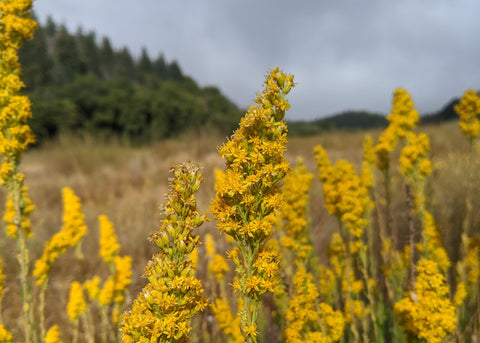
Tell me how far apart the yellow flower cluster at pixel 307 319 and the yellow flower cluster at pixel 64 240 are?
1.94m

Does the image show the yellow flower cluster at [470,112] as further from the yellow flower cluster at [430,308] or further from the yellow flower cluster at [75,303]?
the yellow flower cluster at [75,303]

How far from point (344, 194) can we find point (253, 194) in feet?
5.17

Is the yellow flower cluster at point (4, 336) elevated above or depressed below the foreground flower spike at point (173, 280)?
below

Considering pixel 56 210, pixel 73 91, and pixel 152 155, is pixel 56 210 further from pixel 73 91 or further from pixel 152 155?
pixel 73 91

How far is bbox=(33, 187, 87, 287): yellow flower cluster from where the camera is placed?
104 inches

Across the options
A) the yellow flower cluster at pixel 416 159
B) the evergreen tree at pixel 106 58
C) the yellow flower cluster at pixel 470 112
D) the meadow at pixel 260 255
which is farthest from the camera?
the evergreen tree at pixel 106 58

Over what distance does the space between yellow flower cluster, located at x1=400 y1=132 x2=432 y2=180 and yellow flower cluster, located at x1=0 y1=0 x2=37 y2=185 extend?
3.48 meters

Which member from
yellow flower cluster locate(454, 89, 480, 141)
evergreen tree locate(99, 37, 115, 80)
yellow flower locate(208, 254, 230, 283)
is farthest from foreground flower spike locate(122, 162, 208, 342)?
evergreen tree locate(99, 37, 115, 80)

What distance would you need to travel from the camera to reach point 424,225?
10.3 feet

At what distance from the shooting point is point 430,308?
1831 millimetres

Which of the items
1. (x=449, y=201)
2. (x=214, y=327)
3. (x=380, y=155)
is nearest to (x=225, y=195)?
(x=214, y=327)

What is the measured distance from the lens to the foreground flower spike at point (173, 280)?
3.75 feet

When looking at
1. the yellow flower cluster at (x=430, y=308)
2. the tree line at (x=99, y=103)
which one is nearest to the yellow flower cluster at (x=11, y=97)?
the yellow flower cluster at (x=430, y=308)

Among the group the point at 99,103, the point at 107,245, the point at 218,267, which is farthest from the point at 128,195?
the point at 99,103
